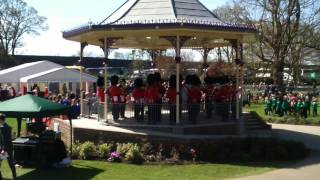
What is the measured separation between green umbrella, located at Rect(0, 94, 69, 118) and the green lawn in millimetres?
1635

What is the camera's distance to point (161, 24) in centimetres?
1850

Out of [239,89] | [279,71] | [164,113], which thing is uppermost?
[279,71]

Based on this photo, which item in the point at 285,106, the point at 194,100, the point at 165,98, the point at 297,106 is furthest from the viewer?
the point at 285,106

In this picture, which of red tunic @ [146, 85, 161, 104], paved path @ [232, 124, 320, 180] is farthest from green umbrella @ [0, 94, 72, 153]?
paved path @ [232, 124, 320, 180]

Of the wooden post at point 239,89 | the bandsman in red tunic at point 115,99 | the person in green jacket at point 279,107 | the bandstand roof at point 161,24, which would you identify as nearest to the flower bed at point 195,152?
the wooden post at point 239,89

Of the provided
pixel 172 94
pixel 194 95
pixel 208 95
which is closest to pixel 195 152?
pixel 194 95

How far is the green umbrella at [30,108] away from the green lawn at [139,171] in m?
1.64

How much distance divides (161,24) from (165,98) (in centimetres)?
376

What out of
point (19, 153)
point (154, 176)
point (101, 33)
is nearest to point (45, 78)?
point (101, 33)

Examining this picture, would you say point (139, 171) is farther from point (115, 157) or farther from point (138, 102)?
point (138, 102)

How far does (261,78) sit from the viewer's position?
67.8 meters

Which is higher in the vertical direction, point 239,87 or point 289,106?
point 239,87

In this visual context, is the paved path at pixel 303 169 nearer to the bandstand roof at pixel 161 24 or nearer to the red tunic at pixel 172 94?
the bandstand roof at pixel 161 24

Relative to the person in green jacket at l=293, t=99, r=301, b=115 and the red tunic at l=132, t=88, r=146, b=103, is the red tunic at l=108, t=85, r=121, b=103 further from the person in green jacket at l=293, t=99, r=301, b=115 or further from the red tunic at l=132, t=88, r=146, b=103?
the person in green jacket at l=293, t=99, r=301, b=115
